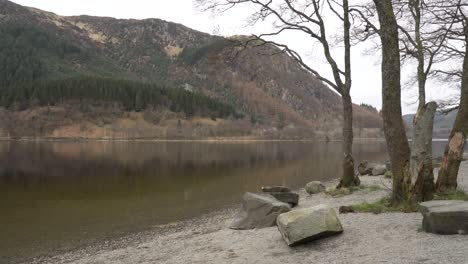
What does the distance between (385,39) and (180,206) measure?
655 inches

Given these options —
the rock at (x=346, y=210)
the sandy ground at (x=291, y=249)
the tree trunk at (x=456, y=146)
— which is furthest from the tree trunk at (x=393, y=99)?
the tree trunk at (x=456, y=146)

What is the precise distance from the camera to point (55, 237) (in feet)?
60.0

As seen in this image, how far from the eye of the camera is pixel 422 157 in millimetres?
12711

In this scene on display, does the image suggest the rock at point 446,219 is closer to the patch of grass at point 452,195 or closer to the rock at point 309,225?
the rock at point 309,225

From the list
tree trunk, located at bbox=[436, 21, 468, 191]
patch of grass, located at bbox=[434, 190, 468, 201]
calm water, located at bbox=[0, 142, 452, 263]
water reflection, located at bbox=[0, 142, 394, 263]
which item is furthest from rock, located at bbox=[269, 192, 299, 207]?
patch of grass, located at bbox=[434, 190, 468, 201]

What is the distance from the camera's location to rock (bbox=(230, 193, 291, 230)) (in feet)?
51.4

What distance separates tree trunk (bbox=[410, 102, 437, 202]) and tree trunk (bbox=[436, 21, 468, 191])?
220cm

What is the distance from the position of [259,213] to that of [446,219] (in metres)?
7.58

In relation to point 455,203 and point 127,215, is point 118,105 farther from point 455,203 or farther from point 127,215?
point 455,203

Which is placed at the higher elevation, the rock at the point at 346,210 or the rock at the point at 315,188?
the rock at the point at 346,210

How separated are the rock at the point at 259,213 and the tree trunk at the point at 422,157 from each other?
15.7 feet

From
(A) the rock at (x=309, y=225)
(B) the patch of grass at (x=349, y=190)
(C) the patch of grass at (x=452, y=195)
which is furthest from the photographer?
(B) the patch of grass at (x=349, y=190)

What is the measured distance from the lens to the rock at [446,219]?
9.55 metres

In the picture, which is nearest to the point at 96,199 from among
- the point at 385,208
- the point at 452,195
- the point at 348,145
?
the point at 348,145
